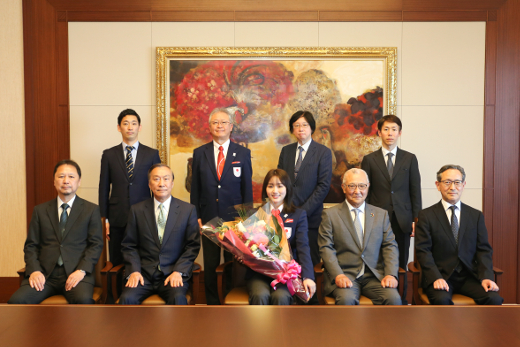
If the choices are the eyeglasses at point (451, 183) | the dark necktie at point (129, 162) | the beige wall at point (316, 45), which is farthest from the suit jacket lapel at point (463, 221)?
the dark necktie at point (129, 162)

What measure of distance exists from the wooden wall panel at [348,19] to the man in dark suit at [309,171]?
4.36 ft

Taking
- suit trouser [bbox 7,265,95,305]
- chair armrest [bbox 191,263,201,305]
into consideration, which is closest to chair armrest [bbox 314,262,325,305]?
chair armrest [bbox 191,263,201,305]

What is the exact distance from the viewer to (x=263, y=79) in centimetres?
446

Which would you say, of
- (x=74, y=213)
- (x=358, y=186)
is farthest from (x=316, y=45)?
(x=74, y=213)

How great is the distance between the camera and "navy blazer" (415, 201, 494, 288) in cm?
310

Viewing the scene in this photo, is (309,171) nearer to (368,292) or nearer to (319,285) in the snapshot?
(319,285)

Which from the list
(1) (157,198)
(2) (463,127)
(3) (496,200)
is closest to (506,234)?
(3) (496,200)

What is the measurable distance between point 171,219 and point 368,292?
1.55m

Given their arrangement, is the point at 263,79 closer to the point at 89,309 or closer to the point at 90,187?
the point at 90,187

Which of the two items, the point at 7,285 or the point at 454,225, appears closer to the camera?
the point at 454,225

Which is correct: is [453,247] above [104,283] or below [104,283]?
above

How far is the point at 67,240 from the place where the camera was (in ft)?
10.5

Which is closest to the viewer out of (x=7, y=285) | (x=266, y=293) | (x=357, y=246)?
(x=266, y=293)

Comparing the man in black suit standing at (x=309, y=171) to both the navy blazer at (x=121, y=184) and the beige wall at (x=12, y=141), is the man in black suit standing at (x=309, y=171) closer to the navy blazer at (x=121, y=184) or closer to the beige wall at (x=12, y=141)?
the navy blazer at (x=121, y=184)
